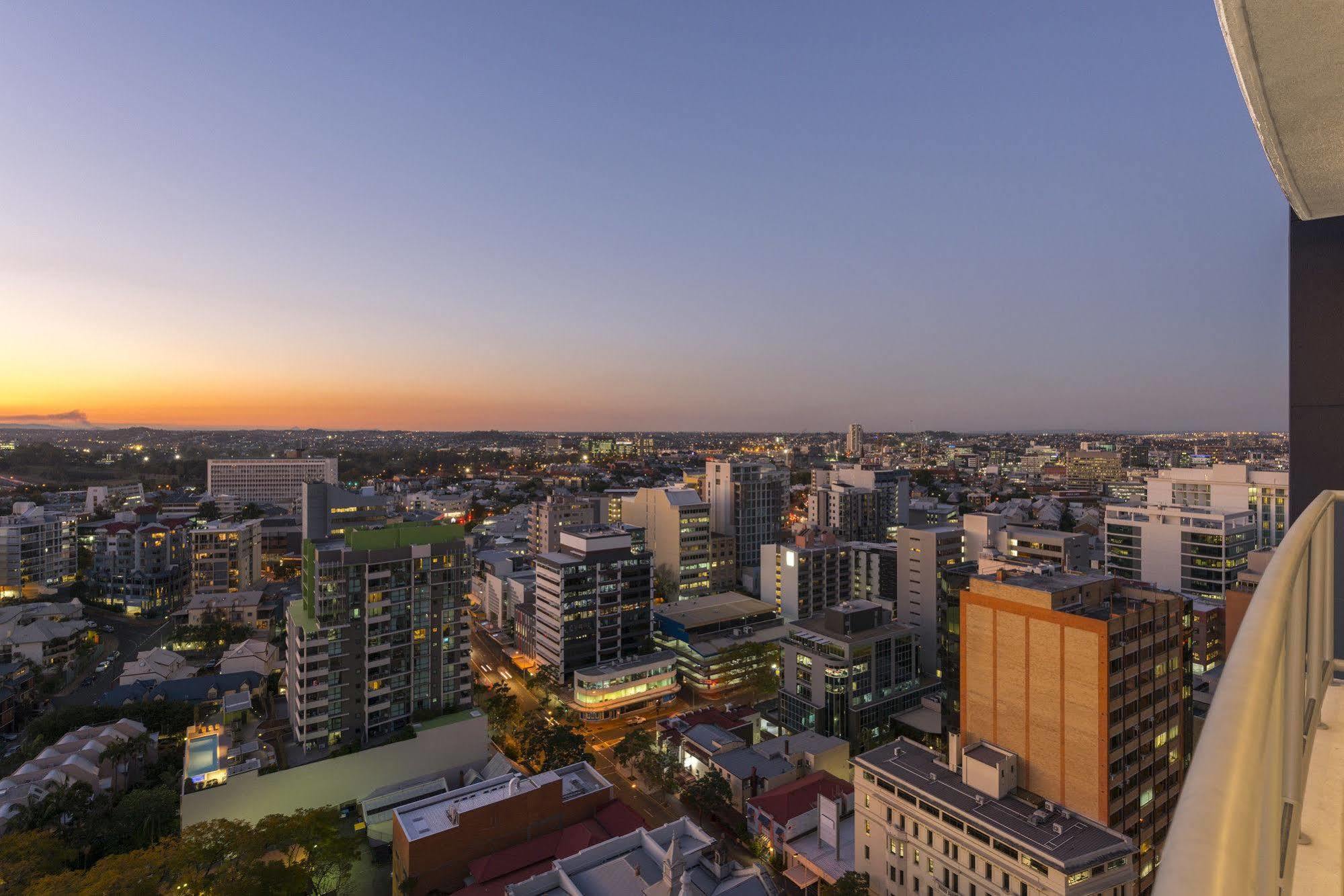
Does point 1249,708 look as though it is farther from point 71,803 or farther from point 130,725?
point 130,725

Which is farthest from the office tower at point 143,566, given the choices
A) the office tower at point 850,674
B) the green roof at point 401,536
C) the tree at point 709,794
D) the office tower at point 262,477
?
the office tower at point 850,674

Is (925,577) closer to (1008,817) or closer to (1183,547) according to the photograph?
(1183,547)

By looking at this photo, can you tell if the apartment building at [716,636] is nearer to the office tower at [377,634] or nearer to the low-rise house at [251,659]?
the office tower at [377,634]

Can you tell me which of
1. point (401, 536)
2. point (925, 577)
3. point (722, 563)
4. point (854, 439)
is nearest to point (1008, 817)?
point (925, 577)

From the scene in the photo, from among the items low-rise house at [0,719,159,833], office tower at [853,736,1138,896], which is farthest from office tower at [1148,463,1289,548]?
low-rise house at [0,719,159,833]

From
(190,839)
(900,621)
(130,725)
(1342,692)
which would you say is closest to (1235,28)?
(1342,692)

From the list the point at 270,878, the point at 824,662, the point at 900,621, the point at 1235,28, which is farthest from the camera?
the point at 900,621
